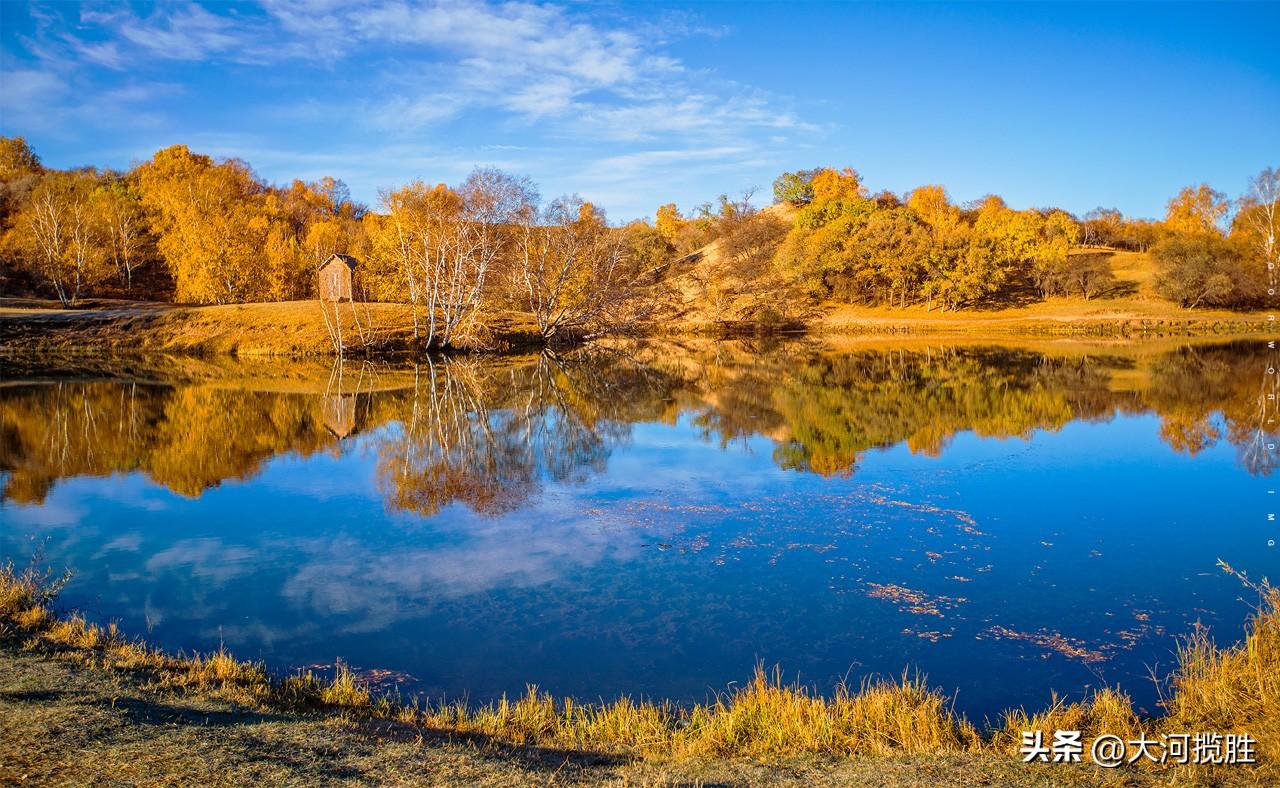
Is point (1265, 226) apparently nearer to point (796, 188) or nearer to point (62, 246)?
point (796, 188)

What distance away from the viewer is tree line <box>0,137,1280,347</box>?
181ft

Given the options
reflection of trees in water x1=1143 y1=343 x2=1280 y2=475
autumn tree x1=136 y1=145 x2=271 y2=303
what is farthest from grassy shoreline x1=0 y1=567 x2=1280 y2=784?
autumn tree x1=136 y1=145 x2=271 y2=303

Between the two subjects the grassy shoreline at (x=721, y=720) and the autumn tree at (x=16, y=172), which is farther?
the autumn tree at (x=16, y=172)

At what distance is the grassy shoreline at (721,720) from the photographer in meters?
6.32

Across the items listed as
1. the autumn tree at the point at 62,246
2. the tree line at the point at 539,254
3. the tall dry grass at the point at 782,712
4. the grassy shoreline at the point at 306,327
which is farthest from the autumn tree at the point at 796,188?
the tall dry grass at the point at 782,712

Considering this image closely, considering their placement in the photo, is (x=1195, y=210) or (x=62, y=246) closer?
(x=62, y=246)

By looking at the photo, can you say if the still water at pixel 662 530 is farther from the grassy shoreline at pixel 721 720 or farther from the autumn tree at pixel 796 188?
the autumn tree at pixel 796 188

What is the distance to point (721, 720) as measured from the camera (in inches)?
287

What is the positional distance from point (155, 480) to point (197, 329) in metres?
38.6

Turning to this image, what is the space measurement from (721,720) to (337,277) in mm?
60811

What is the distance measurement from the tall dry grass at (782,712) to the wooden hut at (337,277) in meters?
56.3

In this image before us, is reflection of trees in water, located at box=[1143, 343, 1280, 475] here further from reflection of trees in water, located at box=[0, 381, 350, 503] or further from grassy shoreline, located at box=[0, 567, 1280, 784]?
reflection of trees in water, located at box=[0, 381, 350, 503]

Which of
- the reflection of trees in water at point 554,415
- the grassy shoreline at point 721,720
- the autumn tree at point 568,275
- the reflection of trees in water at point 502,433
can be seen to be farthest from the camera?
the autumn tree at point 568,275

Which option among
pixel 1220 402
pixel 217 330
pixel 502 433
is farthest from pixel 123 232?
pixel 1220 402
